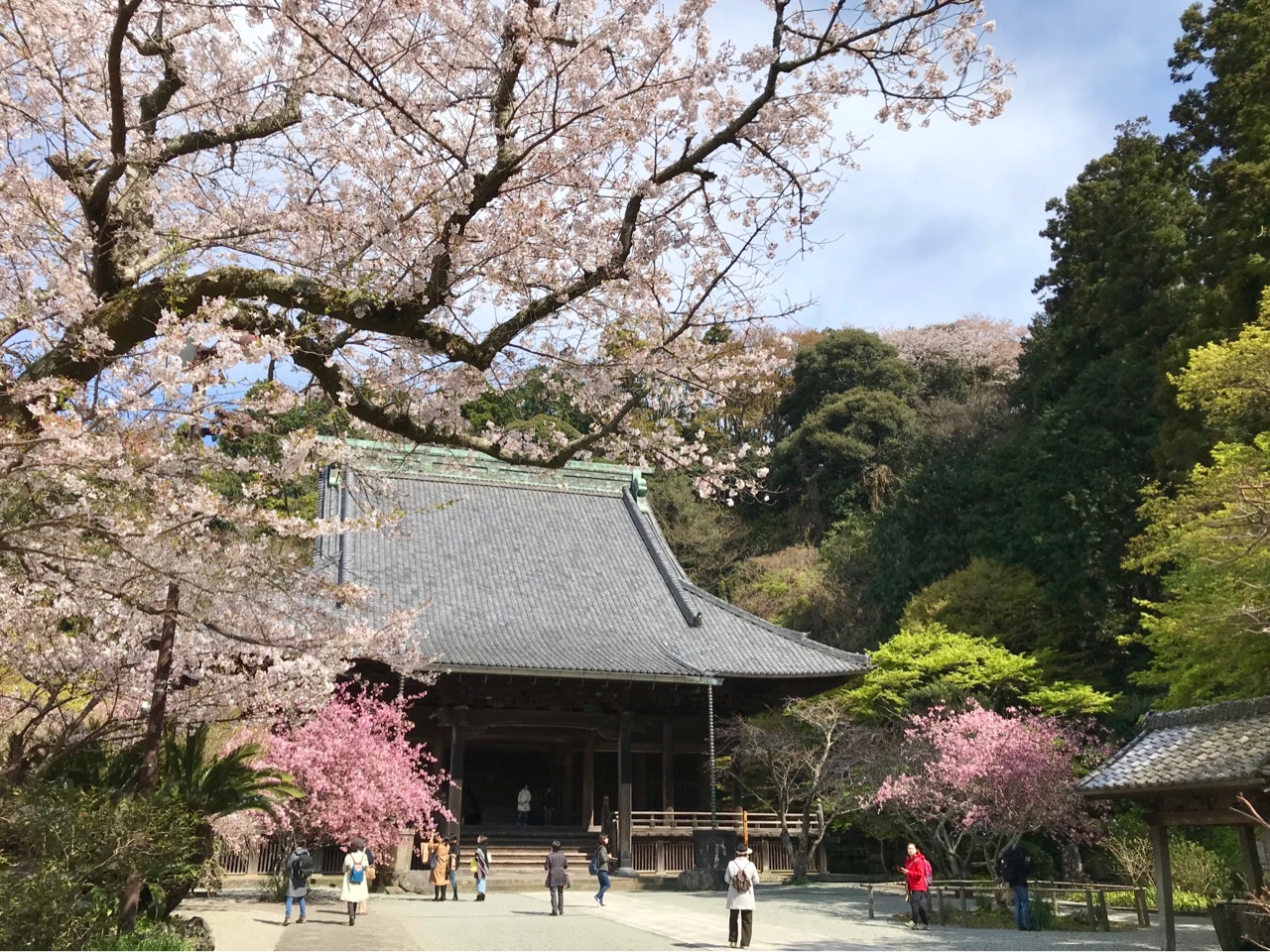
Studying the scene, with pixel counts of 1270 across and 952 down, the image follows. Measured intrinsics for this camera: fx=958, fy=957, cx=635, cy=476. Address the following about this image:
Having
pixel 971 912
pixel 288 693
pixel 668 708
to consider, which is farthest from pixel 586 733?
pixel 288 693

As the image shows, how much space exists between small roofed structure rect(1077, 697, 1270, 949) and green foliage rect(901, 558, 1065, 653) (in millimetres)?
12051

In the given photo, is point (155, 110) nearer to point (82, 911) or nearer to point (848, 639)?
point (82, 911)

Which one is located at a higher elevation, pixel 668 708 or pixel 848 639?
pixel 848 639

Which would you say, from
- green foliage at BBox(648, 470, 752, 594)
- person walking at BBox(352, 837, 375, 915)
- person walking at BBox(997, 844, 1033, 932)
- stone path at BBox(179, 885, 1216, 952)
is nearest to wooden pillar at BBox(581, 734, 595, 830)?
stone path at BBox(179, 885, 1216, 952)

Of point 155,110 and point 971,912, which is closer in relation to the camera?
point 155,110

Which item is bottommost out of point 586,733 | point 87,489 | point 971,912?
point 971,912

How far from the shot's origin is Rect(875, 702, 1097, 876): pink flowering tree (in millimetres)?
14297

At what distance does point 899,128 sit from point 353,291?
142 inches

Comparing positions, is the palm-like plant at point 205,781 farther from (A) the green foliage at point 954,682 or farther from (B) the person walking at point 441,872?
(A) the green foliage at point 954,682

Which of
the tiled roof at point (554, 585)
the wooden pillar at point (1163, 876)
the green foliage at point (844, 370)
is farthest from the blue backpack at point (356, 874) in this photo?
the green foliage at point (844, 370)

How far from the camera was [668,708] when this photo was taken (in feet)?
63.2

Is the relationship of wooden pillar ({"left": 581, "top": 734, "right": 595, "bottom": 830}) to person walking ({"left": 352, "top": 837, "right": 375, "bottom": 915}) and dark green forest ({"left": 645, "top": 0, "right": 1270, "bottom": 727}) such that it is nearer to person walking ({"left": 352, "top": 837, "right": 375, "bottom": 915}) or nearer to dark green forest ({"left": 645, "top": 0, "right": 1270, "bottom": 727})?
person walking ({"left": 352, "top": 837, "right": 375, "bottom": 915})

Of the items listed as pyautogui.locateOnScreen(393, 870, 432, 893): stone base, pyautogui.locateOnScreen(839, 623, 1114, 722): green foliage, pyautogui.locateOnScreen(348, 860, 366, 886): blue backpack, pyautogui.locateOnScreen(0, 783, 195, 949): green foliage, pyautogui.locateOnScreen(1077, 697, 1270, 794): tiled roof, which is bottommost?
pyautogui.locateOnScreen(393, 870, 432, 893): stone base

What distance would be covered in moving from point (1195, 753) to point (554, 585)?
14080 mm
